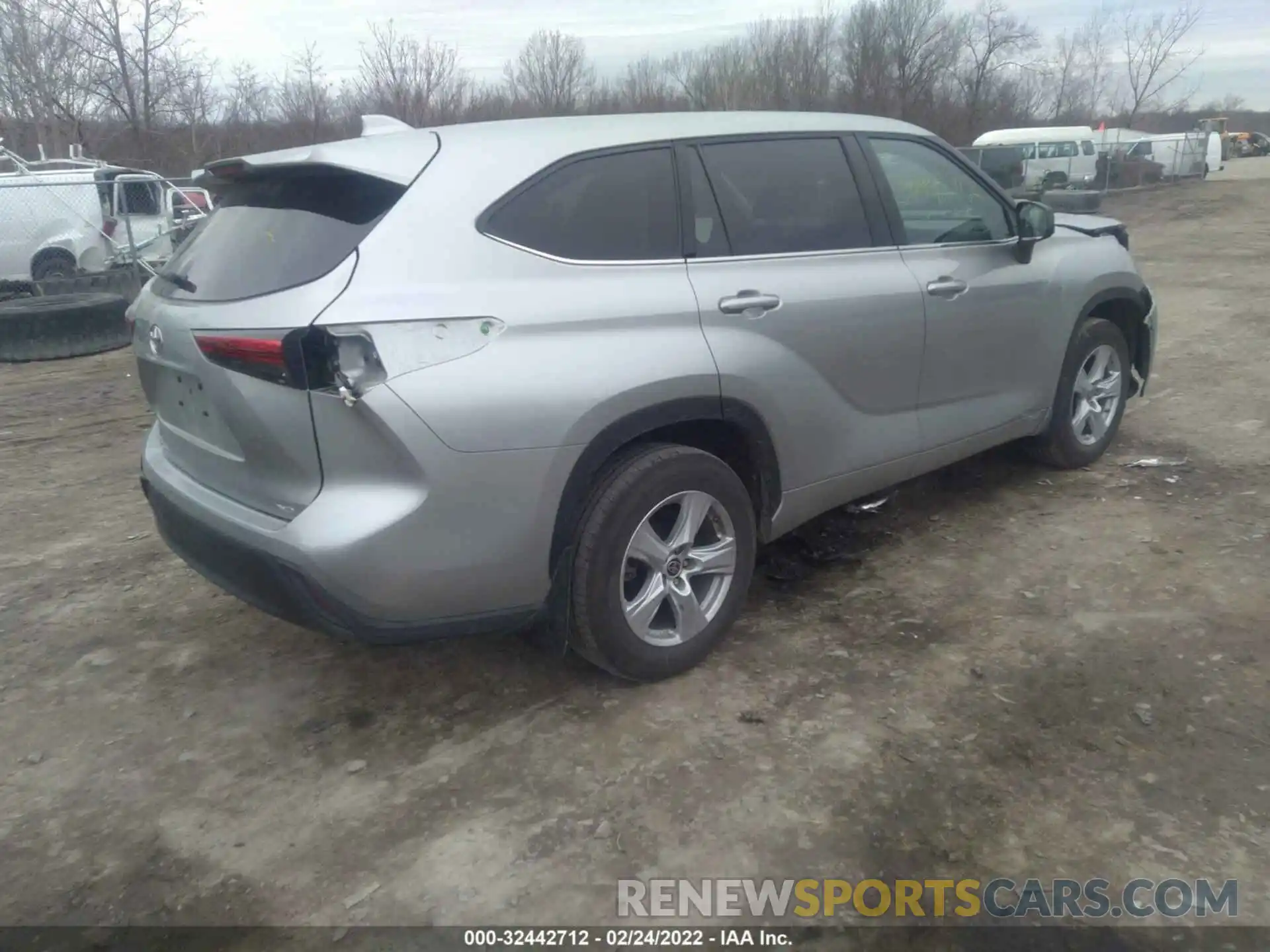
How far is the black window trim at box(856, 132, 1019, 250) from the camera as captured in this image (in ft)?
13.2

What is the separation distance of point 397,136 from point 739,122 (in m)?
1.34

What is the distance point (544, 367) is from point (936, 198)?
92.4 inches

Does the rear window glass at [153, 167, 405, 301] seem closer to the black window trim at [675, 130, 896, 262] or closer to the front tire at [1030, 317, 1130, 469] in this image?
the black window trim at [675, 130, 896, 262]

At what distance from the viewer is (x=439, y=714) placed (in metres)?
3.32

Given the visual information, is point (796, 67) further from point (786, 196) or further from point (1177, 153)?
point (786, 196)

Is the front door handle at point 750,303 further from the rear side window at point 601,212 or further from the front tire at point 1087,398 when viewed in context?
the front tire at point 1087,398

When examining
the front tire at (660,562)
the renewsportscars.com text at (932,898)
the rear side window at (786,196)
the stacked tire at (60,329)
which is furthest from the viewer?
the stacked tire at (60,329)

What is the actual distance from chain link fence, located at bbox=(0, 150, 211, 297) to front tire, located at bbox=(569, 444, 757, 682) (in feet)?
34.9

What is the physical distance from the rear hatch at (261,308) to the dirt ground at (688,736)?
2.88 ft

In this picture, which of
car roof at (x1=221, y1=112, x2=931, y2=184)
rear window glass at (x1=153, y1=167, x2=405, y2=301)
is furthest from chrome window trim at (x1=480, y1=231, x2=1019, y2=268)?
rear window glass at (x1=153, y1=167, x2=405, y2=301)

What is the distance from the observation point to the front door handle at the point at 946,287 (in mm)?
4035

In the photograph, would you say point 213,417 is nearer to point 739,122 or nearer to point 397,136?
point 397,136

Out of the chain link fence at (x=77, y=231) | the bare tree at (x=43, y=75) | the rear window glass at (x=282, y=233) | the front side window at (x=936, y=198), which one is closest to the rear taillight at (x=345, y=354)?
the rear window glass at (x=282, y=233)

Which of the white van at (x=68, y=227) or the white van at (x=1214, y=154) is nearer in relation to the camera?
the white van at (x=68, y=227)
